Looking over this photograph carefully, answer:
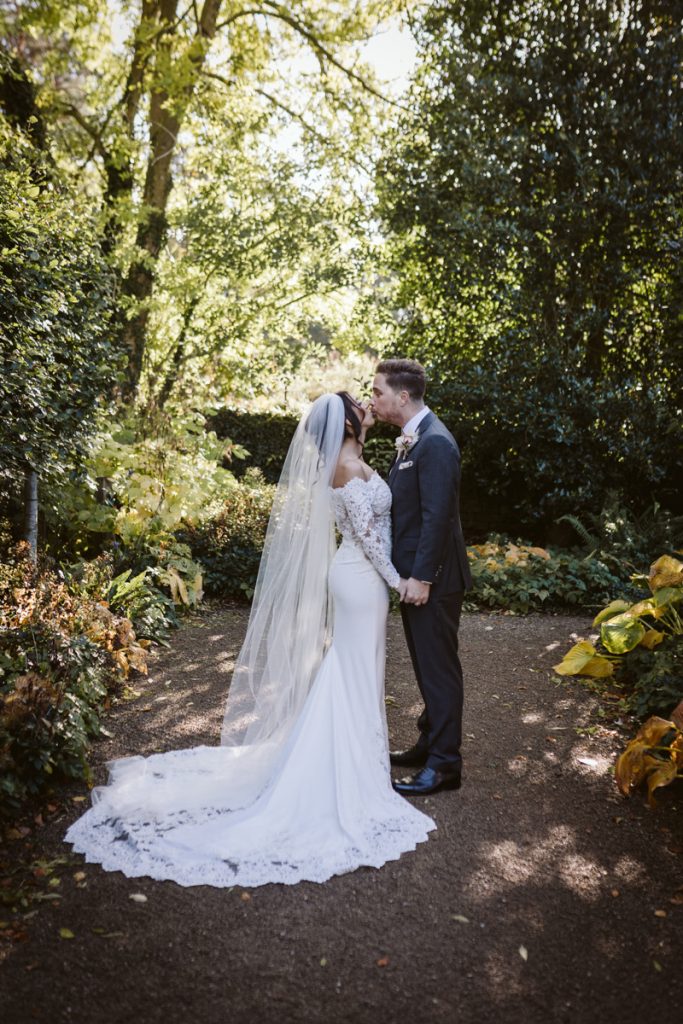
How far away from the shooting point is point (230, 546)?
8383 mm

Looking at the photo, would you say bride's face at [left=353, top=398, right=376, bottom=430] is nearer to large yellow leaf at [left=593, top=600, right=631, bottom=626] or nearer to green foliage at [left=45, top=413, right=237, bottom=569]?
large yellow leaf at [left=593, top=600, right=631, bottom=626]

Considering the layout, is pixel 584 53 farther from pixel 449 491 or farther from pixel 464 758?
pixel 464 758

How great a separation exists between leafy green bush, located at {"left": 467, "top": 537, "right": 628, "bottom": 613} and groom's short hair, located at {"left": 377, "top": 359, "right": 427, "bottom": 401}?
450cm

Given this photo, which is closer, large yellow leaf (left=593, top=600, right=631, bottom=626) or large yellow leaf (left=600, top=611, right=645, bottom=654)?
large yellow leaf (left=600, top=611, right=645, bottom=654)

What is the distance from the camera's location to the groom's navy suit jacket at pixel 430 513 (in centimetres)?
387

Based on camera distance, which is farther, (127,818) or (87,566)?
(87,566)

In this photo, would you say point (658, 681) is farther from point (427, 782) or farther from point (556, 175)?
point (556, 175)

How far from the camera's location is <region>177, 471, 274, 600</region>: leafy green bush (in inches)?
321

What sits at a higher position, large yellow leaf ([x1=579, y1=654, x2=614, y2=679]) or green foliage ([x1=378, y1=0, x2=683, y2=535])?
green foliage ([x1=378, y1=0, x2=683, y2=535])

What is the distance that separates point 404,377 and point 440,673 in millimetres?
1626

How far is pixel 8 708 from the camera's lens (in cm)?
371

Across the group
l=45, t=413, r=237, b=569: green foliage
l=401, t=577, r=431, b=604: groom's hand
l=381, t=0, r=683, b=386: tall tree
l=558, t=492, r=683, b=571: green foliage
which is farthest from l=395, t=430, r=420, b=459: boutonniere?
l=381, t=0, r=683, b=386: tall tree

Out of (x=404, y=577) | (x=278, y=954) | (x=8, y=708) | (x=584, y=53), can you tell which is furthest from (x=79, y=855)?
(x=584, y=53)

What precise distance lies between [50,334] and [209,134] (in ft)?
26.2
